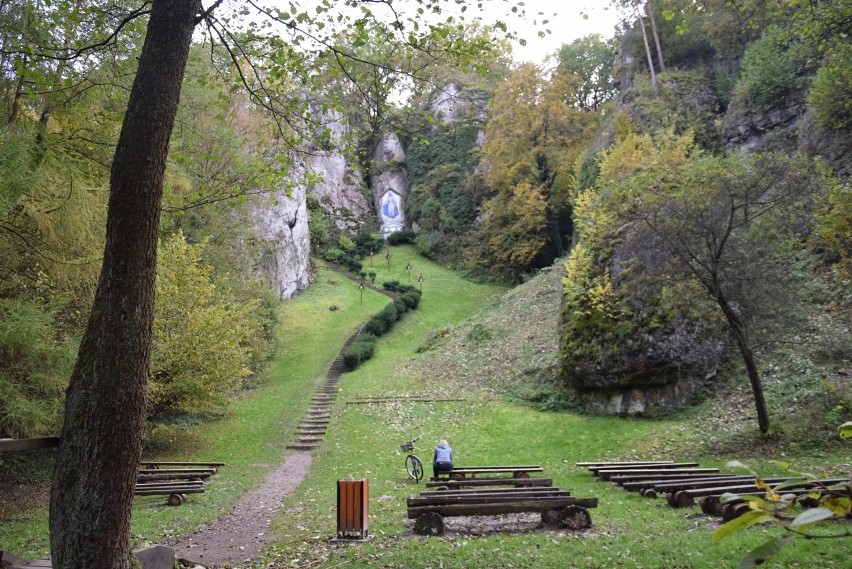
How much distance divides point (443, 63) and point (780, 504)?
625 cm

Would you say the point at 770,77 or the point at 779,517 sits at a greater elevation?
the point at 770,77

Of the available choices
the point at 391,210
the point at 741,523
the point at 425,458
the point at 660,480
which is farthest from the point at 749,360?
the point at 391,210

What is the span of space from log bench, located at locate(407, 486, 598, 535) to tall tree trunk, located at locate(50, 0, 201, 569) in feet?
14.9

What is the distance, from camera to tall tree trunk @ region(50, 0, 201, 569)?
13.0ft

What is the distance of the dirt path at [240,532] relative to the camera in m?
7.35

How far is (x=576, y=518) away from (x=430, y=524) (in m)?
2.12

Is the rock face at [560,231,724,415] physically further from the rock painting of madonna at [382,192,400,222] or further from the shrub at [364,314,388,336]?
the rock painting of madonna at [382,192,400,222]

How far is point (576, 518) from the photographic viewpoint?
7.78 meters

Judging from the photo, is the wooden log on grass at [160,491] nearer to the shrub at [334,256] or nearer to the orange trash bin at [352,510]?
the orange trash bin at [352,510]

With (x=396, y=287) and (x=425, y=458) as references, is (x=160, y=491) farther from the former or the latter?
(x=396, y=287)

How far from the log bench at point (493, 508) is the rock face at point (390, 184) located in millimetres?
44810

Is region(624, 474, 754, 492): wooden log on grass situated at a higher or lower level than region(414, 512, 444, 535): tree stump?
higher

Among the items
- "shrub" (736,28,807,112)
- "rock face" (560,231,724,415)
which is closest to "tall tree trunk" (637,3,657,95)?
"shrub" (736,28,807,112)

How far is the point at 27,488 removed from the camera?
38.2ft
